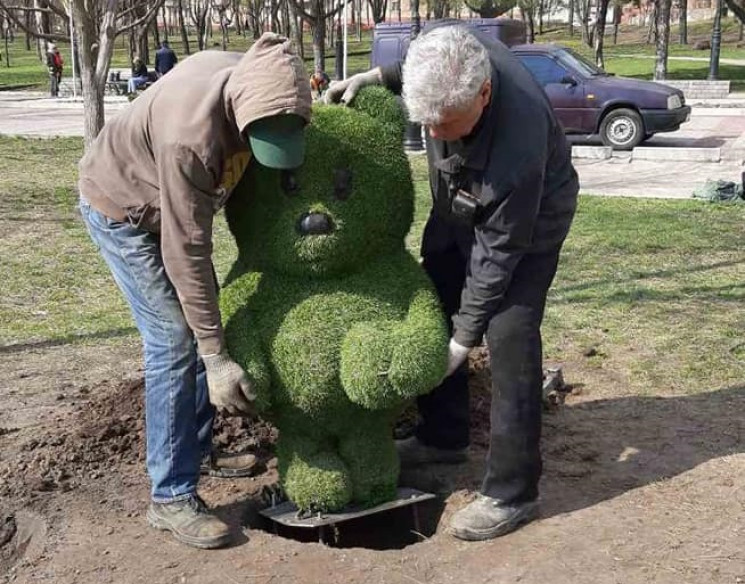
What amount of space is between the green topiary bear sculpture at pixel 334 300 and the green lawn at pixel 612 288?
7.27 feet

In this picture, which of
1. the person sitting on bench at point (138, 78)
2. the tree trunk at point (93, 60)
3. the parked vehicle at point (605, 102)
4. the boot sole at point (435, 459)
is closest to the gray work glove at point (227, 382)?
the boot sole at point (435, 459)

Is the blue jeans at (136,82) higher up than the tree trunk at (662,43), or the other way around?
the tree trunk at (662,43)

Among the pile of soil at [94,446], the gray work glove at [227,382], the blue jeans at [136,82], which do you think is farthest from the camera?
the blue jeans at [136,82]

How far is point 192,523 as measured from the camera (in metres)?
3.60

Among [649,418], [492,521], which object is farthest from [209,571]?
[649,418]

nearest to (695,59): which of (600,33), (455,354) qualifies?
(600,33)

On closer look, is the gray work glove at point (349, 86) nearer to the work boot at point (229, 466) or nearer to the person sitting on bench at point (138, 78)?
the work boot at point (229, 466)

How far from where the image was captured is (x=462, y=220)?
137 inches

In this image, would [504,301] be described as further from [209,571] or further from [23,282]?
[23,282]

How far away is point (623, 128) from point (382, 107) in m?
12.7

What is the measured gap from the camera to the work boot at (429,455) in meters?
4.39

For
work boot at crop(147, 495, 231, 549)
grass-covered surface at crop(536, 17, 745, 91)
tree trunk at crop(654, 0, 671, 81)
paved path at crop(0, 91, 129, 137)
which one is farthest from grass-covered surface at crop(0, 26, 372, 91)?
work boot at crop(147, 495, 231, 549)

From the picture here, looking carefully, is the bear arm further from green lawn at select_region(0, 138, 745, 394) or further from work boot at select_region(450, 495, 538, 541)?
green lawn at select_region(0, 138, 745, 394)

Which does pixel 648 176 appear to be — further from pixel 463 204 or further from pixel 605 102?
pixel 463 204
